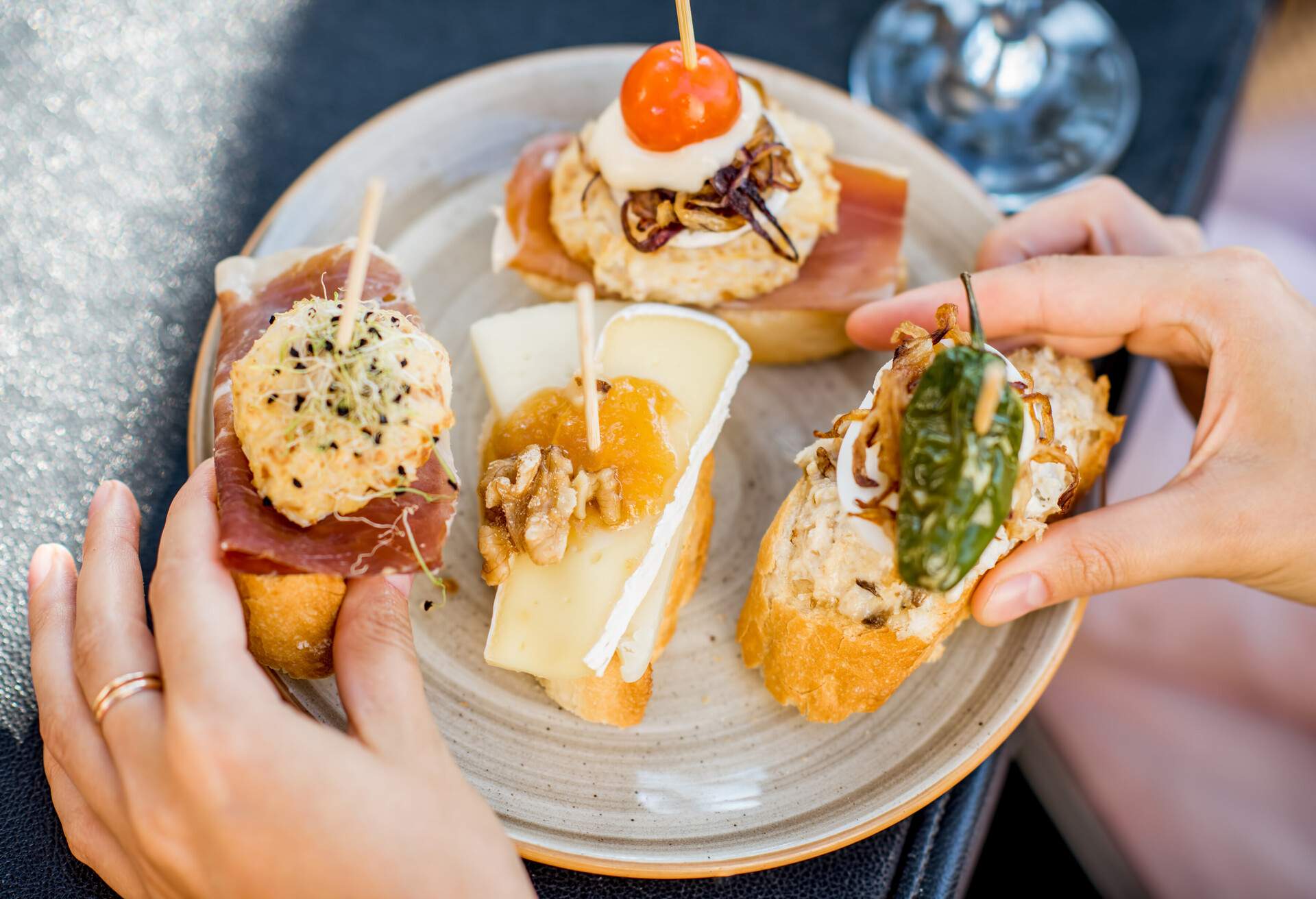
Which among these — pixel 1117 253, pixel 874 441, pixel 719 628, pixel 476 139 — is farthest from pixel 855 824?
pixel 476 139

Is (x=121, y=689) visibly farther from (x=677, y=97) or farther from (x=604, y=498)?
(x=677, y=97)

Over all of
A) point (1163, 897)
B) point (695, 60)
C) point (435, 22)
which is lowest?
point (1163, 897)

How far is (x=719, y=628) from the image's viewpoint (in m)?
2.55

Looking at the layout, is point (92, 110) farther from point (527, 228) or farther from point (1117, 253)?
point (1117, 253)

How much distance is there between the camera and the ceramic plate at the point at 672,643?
7.15 feet

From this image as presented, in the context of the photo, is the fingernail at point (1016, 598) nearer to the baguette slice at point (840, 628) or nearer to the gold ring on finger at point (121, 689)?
the baguette slice at point (840, 628)

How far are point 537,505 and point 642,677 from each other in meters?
0.51

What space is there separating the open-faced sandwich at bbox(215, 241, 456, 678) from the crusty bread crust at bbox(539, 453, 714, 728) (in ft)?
1.56

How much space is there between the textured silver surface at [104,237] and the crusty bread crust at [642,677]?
124 centimetres

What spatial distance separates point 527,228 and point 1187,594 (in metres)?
2.29

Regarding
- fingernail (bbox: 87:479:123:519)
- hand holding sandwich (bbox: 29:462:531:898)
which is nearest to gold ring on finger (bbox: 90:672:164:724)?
hand holding sandwich (bbox: 29:462:531:898)

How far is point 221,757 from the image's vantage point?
59.4 inches

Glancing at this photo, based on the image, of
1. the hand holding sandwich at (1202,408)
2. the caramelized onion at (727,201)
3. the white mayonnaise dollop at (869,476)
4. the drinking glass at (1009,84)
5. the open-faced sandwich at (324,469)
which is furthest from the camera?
the drinking glass at (1009,84)

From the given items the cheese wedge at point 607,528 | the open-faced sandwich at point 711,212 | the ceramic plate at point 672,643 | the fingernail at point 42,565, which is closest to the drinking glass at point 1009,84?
the ceramic plate at point 672,643
